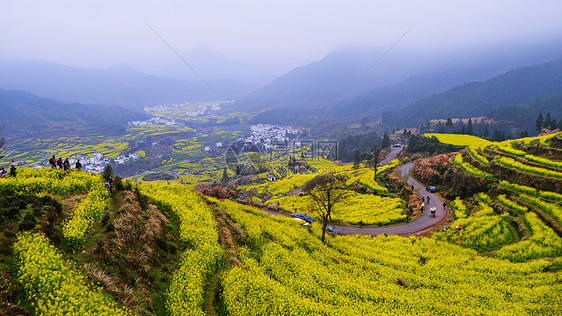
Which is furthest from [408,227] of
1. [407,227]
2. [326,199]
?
[326,199]

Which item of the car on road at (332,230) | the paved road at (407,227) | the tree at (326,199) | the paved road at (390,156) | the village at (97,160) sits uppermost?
the tree at (326,199)

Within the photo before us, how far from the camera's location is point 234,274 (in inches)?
768

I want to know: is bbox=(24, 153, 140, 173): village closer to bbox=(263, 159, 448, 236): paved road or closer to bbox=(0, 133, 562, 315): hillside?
bbox=(263, 159, 448, 236): paved road

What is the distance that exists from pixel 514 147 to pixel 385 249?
48.5m

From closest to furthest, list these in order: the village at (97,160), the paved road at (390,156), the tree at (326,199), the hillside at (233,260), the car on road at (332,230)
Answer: the hillside at (233,260) < the tree at (326,199) < the car on road at (332,230) < the paved road at (390,156) < the village at (97,160)

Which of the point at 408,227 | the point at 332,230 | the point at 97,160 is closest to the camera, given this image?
the point at 332,230

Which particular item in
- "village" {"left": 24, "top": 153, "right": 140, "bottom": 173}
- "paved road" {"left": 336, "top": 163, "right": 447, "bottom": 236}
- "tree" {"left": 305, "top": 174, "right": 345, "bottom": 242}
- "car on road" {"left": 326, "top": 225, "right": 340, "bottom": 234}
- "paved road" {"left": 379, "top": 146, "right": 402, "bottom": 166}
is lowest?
"village" {"left": 24, "top": 153, "right": 140, "bottom": 173}

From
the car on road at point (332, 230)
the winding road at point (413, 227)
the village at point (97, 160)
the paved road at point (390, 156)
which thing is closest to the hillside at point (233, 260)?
the winding road at point (413, 227)

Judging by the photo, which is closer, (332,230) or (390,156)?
(332,230)

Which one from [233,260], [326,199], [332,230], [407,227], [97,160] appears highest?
[233,260]

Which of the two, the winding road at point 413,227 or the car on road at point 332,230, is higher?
the car on road at point 332,230

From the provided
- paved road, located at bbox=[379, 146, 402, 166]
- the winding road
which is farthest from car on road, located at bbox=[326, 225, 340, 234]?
paved road, located at bbox=[379, 146, 402, 166]

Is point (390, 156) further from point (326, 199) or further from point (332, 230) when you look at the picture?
point (326, 199)

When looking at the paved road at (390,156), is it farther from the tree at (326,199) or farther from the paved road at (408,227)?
the tree at (326,199)
